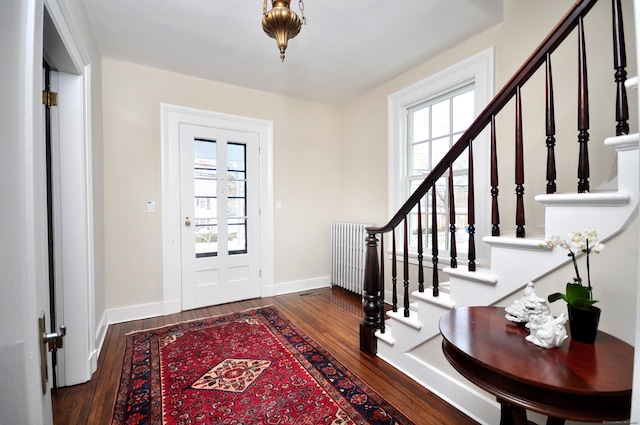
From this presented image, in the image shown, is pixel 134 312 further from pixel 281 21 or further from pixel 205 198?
pixel 281 21

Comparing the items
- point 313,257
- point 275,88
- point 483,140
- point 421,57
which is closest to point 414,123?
point 421,57

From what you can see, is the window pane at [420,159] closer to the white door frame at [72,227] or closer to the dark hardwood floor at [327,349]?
the dark hardwood floor at [327,349]

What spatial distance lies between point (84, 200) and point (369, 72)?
2888mm

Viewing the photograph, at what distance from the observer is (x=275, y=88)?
368cm

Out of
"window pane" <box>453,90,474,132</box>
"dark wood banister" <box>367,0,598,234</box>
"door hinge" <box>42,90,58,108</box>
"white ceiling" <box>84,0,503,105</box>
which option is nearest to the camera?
"dark wood banister" <box>367,0,598,234</box>


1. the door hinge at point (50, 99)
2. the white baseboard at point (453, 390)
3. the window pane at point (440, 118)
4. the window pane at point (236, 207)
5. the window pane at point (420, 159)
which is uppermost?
the window pane at point (440, 118)

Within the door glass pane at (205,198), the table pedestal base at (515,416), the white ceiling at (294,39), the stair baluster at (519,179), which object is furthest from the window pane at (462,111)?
the door glass pane at (205,198)

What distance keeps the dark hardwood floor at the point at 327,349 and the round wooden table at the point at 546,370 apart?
78 cm

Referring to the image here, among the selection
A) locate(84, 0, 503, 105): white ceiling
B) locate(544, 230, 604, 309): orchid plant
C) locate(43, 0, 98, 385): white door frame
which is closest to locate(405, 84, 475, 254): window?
locate(84, 0, 503, 105): white ceiling

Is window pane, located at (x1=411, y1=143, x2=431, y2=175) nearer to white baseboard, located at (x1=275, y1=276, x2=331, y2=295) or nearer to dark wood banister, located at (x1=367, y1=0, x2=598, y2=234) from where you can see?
dark wood banister, located at (x1=367, y1=0, x2=598, y2=234)

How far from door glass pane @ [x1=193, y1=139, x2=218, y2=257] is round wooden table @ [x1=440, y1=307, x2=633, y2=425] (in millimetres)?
2880

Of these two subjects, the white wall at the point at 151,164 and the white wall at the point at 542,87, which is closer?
the white wall at the point at 542,87

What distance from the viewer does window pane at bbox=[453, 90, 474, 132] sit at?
109 inches

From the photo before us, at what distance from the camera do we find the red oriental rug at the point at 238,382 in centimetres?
166
